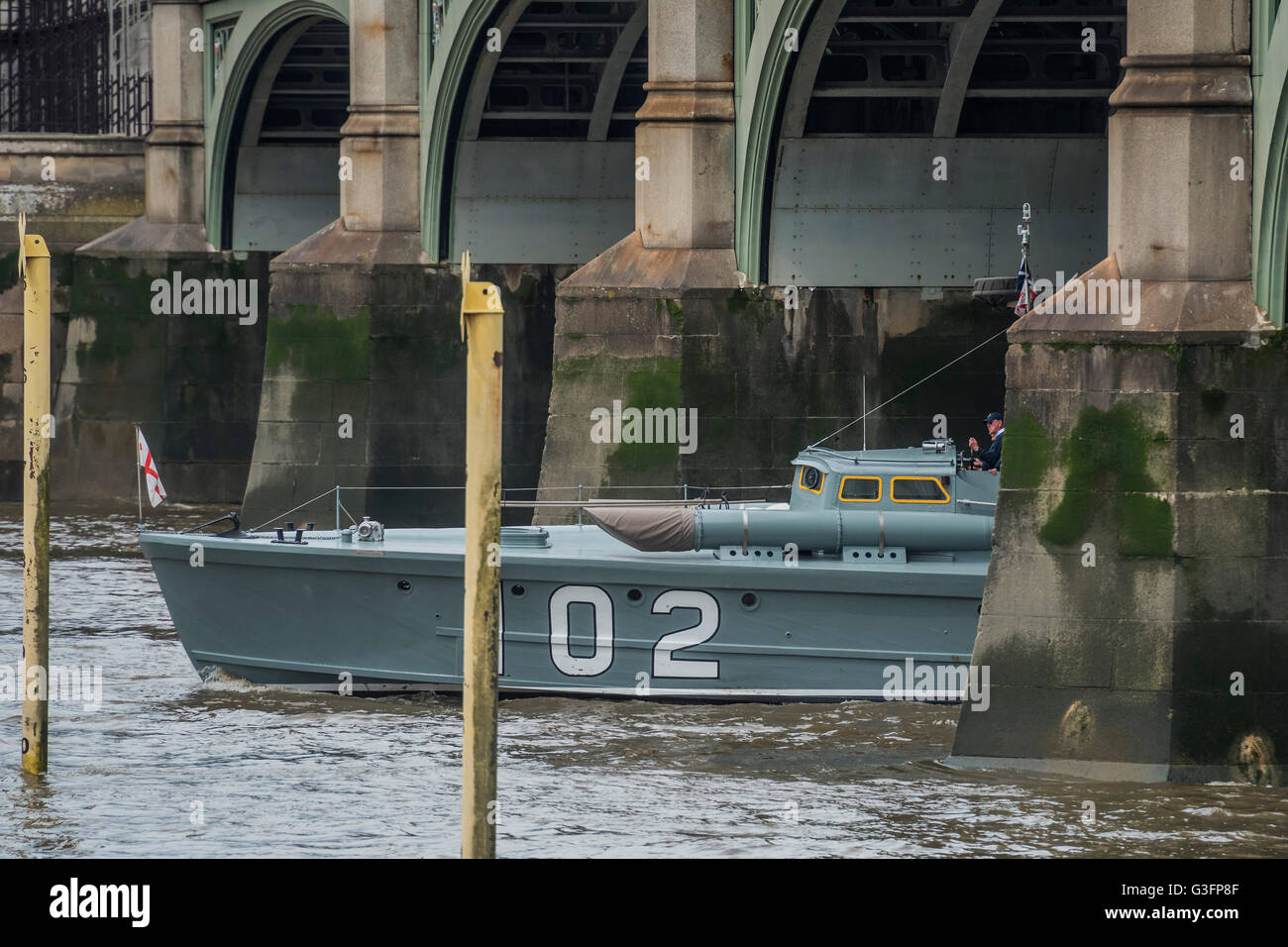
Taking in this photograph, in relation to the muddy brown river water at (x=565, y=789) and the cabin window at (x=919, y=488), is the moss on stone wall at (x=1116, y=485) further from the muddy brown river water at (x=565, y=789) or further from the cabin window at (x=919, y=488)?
the cabin window at (x=919, y=488)

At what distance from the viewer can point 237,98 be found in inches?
1661

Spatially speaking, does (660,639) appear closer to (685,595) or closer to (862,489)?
(685,595)

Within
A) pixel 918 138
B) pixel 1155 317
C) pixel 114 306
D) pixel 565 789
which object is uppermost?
pixel 918 138

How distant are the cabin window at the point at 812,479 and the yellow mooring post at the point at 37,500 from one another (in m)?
7.84

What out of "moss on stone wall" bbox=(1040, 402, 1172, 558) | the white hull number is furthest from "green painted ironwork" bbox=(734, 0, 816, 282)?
"moss on stone wall" bbox=(1040, 402, 1172, 558)

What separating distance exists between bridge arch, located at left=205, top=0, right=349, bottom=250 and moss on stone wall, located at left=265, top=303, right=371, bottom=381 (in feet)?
23.1

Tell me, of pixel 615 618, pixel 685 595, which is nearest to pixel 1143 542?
pixel 685 595

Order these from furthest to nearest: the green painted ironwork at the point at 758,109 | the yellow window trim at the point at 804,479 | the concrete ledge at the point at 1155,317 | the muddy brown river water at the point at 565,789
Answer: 1. the green painted ironwork at the point at 758,109
2. the yellow window trim at the point at 804,479
3. the concrete ledge at the point at 1155,317
4. the muddy brown river water at the point at 565,789

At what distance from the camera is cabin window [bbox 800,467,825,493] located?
23188 millimetres

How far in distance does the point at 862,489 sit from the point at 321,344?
48.5 ft

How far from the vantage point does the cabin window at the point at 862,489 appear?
22859 mm

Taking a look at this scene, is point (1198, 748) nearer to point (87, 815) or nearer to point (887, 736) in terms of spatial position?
point (887, 736)

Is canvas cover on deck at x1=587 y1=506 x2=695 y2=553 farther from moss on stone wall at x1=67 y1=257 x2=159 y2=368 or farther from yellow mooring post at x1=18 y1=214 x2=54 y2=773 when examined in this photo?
moss on stone wall at x1=67 y1=257 x2=159 y2=368

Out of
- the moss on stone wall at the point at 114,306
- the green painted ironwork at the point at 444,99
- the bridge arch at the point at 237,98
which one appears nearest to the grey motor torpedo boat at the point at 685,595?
the green painted ironwork at the point at 444,99
